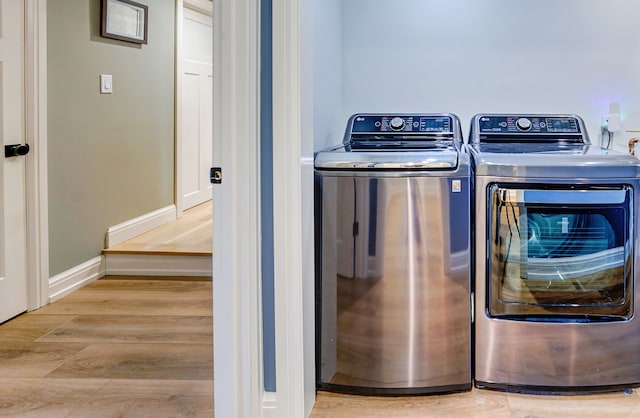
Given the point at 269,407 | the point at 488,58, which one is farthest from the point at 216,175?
the point at 488,58

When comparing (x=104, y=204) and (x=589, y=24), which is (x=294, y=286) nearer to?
(x=589, y=24)

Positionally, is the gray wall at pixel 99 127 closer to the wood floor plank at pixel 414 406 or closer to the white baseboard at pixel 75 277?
the white baseboard at pixel 75 277

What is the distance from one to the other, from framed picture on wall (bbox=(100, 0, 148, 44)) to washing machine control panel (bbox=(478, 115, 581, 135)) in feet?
8.12

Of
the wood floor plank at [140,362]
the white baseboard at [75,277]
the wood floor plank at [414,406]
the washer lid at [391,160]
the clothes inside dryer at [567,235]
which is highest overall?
the washer lid at [391,160]

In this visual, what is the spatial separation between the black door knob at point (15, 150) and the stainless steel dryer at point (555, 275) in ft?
7.38

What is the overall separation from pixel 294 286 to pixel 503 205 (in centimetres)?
82

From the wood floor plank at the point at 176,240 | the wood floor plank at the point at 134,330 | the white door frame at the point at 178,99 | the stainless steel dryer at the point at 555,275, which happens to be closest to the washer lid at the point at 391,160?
the stainless steel dryer at the point at 555,275

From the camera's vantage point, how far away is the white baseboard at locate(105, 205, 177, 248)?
3.94m

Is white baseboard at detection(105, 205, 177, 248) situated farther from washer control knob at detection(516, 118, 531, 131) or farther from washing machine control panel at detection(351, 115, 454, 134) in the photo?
washer control knob at detection(516, 118, 531, 131)

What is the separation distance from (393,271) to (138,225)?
2.66 metres

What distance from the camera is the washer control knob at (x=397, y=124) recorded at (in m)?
2.69

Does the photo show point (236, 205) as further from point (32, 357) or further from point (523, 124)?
point (523, 124)

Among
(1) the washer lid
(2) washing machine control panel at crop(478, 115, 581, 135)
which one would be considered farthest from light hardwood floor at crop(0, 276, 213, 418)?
(2) washing machine control panel at crop(478, 115, 581, 135)

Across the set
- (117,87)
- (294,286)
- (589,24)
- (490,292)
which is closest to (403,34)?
(589,24)
